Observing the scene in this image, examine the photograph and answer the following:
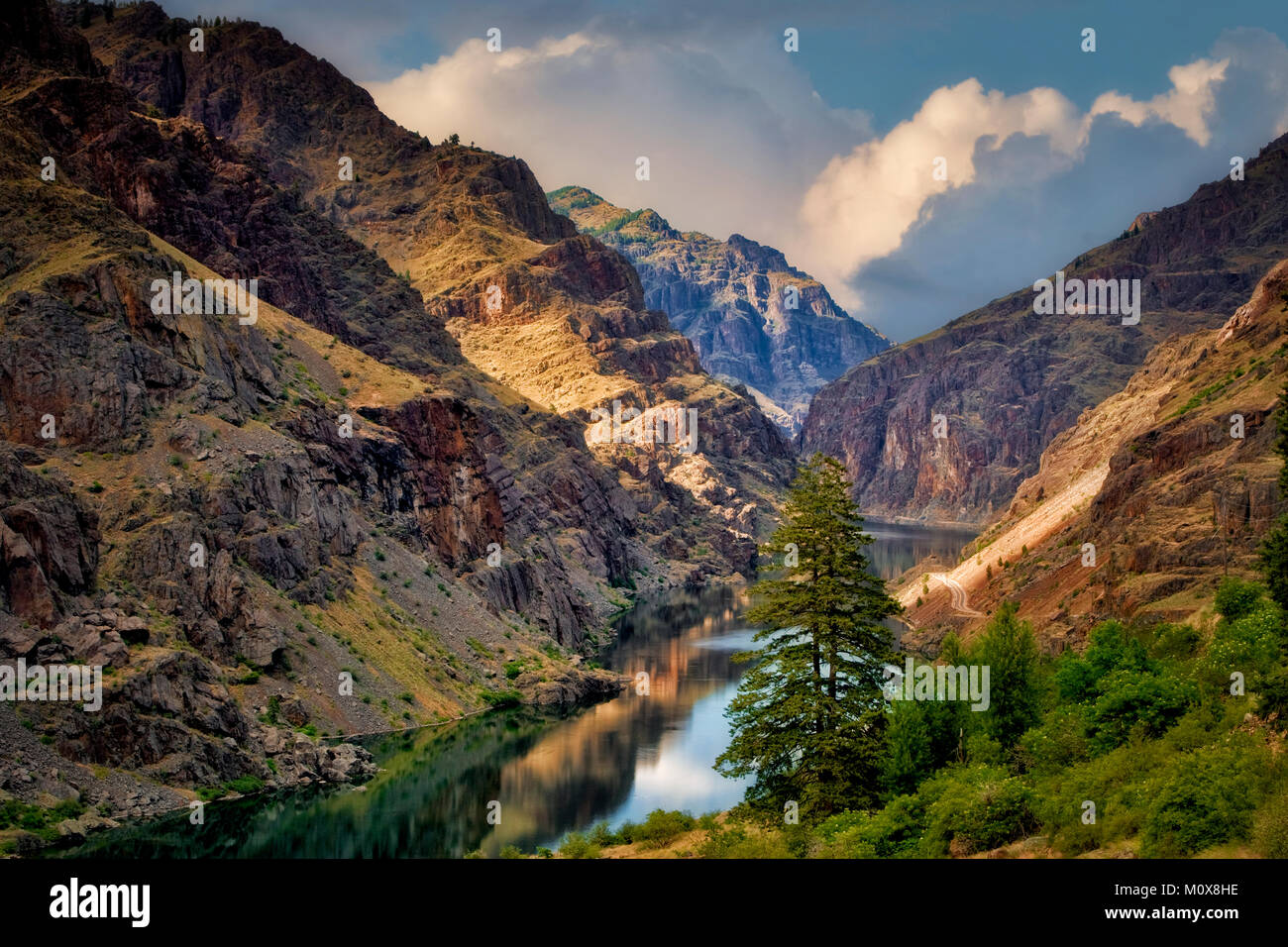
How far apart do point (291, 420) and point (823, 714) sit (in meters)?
77.1

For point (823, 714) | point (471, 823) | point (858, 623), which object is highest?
point (858, 623)

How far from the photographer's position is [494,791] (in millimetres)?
74875

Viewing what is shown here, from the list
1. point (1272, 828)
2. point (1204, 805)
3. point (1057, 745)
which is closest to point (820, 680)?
point (1057, 745)

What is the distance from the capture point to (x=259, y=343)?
11162 centimetres

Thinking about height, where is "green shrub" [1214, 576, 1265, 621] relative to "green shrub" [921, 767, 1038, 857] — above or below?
above

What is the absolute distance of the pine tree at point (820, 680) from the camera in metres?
40.2

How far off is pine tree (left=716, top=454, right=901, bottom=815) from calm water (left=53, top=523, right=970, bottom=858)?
74.9 ft

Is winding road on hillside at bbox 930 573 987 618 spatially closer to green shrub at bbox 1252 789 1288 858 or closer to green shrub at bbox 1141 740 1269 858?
green shrub at bbox 1141 740 1269 858

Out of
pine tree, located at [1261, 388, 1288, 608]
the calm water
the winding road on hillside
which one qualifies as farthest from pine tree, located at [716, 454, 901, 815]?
the winding road on hillside

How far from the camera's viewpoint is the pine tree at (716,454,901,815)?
40250 millimetres

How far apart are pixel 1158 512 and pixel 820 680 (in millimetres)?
51330
